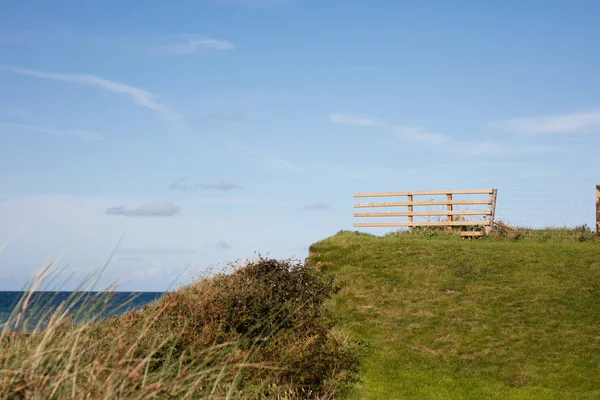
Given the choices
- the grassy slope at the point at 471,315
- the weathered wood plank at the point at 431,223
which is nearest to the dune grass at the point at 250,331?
the grassy slope at the point at 471,315

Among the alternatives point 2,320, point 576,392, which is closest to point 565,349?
point 576,392

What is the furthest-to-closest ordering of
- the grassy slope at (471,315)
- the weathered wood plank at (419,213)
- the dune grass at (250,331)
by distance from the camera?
the weathered wood plank at (419,213), the grassy slope at (471,315), the dune grass at (250,331)

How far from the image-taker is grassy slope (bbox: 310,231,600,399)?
47.8 ft

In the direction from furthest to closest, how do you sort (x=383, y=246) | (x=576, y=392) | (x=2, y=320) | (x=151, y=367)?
(x=383, y=246), (x=576, y=392), (x=151, y=367), (x=2, y=320)

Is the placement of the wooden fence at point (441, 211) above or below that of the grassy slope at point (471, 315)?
above

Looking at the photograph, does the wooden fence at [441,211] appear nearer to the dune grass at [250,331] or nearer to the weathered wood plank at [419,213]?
the weathered wood plank at [419,213]

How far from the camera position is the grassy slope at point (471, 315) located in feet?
47.8

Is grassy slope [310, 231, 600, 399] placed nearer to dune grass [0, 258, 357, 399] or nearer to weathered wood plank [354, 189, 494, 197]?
dune grass [0, 258, 357, 399]

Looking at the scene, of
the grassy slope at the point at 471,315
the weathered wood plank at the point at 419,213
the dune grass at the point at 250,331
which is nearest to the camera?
the dune grass at the point at 250,331

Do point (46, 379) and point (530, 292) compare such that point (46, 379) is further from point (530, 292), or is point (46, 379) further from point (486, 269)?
point (486, 269)

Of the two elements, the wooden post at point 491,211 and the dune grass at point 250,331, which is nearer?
the dune grass at point 250,331

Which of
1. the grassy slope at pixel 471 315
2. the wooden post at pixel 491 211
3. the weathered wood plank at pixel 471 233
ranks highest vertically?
the wooden post at pixel 491 211

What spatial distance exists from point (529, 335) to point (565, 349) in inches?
42.7

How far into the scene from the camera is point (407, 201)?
30422 mm
